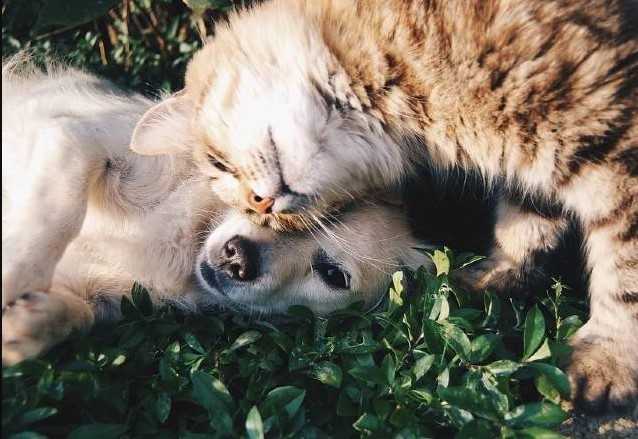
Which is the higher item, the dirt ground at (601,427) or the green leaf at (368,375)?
the green leaf at (368,375)

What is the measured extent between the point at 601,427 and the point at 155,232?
1701 mm

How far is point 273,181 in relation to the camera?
2.41m

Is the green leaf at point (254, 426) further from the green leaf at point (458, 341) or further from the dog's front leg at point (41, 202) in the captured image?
the dog's front leg at point (41, 202)

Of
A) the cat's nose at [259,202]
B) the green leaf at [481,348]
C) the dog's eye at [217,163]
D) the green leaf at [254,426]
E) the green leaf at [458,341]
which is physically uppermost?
the dog's eye at [217,163]

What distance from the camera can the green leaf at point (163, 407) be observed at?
199 cm

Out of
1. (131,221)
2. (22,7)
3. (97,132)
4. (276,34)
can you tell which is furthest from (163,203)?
(22,7)

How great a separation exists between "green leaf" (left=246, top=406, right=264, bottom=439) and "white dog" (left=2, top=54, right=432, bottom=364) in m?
0.78

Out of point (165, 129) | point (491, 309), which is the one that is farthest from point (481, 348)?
point (165, 129)

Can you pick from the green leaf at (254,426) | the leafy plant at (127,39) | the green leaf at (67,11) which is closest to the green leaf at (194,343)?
the green leaf at (254,426)

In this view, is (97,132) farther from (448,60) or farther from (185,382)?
(448,60)

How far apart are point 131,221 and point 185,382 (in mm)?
811

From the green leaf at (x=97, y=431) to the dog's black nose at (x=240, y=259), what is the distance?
0.89m

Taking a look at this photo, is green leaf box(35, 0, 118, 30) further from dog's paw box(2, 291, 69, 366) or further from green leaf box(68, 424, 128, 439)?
green leaf box(68, 424, 128, 439)

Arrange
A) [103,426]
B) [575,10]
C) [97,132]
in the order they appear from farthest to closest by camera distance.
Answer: [97,132] → [575,10] → [103,426]
